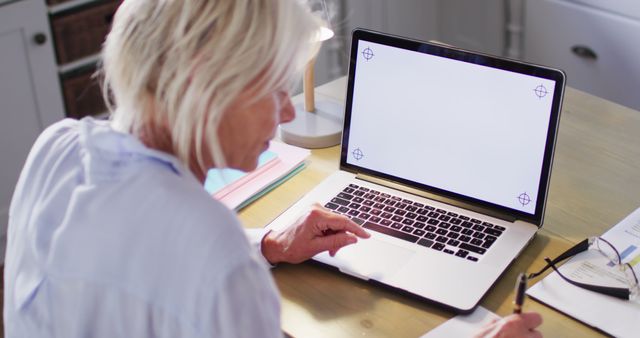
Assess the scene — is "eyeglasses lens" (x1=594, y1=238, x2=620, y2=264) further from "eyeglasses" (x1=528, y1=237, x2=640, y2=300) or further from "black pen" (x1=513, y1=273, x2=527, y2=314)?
"black pen" (x1=513, y1=273, x2=527, y2=314)

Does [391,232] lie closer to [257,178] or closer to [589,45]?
[257,178]

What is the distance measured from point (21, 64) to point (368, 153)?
1.33 meters

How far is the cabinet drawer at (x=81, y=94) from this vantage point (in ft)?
8.52

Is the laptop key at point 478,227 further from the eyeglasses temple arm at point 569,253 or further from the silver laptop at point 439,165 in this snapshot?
the eyeglasses temple arm at point 569,253

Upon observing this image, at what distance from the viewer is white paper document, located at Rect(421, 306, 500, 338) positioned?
1178 millimetres

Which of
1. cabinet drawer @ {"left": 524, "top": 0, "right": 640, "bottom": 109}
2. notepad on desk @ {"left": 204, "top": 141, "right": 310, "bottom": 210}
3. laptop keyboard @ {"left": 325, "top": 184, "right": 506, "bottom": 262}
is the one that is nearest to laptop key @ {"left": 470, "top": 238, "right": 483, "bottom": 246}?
laptop keyboard @ {"left": 325, "top": 184, "right": 506, "bottom": 262}

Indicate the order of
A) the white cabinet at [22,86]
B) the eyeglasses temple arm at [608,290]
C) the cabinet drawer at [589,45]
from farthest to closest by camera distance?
the cabinet drawer at [589,45] < the white cabinet at [22,86] < the eyeglasses temple arm at [608,290]

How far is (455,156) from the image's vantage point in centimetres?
142

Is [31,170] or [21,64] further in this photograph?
[21,64]

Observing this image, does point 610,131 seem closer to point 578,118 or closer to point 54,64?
point 578,118

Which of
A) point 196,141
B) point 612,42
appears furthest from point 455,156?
point 612,42

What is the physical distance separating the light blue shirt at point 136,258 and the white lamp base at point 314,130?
2.29ft

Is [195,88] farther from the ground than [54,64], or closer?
farther from the ground

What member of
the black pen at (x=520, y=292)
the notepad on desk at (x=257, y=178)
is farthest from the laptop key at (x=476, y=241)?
the notepad on desk at (x=257, y=178)
